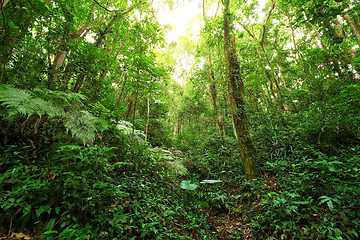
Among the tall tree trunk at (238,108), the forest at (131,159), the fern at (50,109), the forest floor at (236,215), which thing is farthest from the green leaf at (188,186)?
the fern at (50,109)

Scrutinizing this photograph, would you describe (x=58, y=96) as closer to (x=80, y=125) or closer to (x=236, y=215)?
(x=80, y=125)

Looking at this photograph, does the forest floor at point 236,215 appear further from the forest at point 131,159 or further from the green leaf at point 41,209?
the green leaf at point 41,209

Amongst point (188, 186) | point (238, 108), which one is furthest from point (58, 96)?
point (238, 108)

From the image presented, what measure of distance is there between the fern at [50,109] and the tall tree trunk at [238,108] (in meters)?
3.79

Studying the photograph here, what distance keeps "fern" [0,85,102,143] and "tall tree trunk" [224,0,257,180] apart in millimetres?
3791

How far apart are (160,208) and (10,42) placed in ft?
12.4

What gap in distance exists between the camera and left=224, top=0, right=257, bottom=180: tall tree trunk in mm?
4488

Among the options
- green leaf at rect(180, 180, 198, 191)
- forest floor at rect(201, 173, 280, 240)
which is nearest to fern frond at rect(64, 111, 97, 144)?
green leaf at rect(180, 180, 198, 191)

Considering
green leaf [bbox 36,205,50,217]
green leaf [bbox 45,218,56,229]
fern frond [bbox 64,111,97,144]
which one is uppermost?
fern frond [bbox 64,111,97,144]

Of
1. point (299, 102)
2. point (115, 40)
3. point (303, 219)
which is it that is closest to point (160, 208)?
point (303, 219)

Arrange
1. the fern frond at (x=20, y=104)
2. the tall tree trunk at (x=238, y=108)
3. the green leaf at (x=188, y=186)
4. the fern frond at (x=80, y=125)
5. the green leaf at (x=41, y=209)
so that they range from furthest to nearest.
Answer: the tall tree trunk at (x=238, y=108) → the green leaf at (x=188, y=186) → the fern frond at (x=80, y=125) → the fern frond at (x=20, y=104) → the green leaf at (x=41, y=209)

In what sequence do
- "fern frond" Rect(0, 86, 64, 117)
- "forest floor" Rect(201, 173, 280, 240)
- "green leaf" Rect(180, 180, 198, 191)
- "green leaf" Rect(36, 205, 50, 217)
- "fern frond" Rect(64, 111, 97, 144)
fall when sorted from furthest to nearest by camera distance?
"green leaf" Rect(180, 180, 198, 191) → "forest floor" Rect(201, 173, 280, 240) → "fern frond" Rect(64, 111, 97, 144) → "fern frond" Rect(0, 86, 64, 117) → "green leaf" Rect(36, 205, 50, 217)

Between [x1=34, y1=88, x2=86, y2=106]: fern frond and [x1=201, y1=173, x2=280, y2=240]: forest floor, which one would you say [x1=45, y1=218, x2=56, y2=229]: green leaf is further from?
[x1=201, y1=173, x2=280, y2=240]: forest floor

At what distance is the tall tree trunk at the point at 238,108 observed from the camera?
449 centimetres
